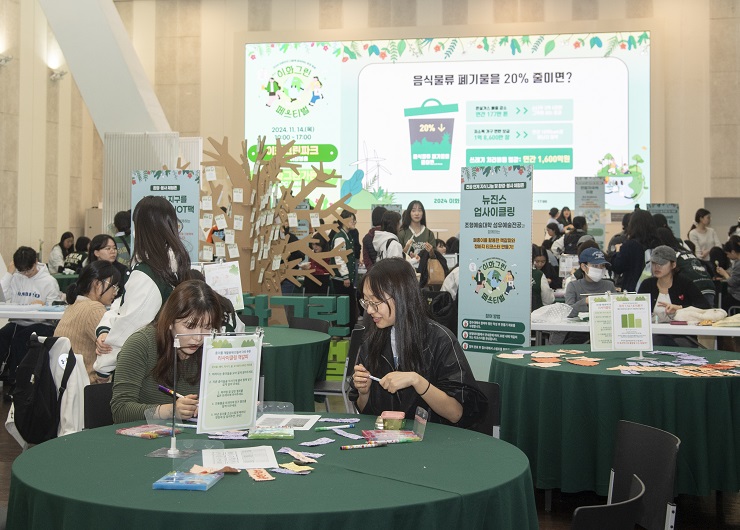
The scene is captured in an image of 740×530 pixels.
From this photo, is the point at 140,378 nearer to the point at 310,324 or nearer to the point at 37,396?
the point at 37,396

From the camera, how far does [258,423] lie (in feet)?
9.73

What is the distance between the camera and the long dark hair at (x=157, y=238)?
149 inches

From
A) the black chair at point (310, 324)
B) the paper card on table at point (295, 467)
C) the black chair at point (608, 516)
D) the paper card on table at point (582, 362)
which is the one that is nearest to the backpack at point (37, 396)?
the paper card on table at point (295, 467)

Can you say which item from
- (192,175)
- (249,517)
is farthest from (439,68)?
(249,517)

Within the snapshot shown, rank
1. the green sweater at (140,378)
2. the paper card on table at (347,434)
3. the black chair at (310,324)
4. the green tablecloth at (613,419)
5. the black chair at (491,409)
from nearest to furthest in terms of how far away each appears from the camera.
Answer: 1. the paper card on table at (347,434)
2. the green sweater at (140,378)
3. the black chair at (491,409)
4. the green tablecloth at (613,419)
5. the black chair at (310,324)

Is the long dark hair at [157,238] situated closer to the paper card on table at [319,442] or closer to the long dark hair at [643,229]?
the paper card on table at [319,442]

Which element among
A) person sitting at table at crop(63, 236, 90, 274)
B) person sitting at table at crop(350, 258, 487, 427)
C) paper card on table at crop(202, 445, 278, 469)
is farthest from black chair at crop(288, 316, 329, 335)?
person sitting at table at crop(63, 236, 90, 274)

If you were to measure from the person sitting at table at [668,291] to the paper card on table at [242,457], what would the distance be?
4.11 m

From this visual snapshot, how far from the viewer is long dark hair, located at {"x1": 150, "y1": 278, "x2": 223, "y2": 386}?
9.62 ft

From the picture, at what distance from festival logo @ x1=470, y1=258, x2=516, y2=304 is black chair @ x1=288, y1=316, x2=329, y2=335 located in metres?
1.21

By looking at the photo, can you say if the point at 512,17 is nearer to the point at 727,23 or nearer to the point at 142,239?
the point at 727,23

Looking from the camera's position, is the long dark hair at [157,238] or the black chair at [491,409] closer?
the black chair at [491,409]

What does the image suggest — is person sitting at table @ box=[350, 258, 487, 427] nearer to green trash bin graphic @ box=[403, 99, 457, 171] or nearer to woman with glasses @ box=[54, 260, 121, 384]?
woman with glasses @ box=[54, 260, 121, 384]

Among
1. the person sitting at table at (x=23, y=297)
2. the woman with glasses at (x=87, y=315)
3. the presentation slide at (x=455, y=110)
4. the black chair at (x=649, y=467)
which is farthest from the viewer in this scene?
the presentation slide at (x=455, y=110)
